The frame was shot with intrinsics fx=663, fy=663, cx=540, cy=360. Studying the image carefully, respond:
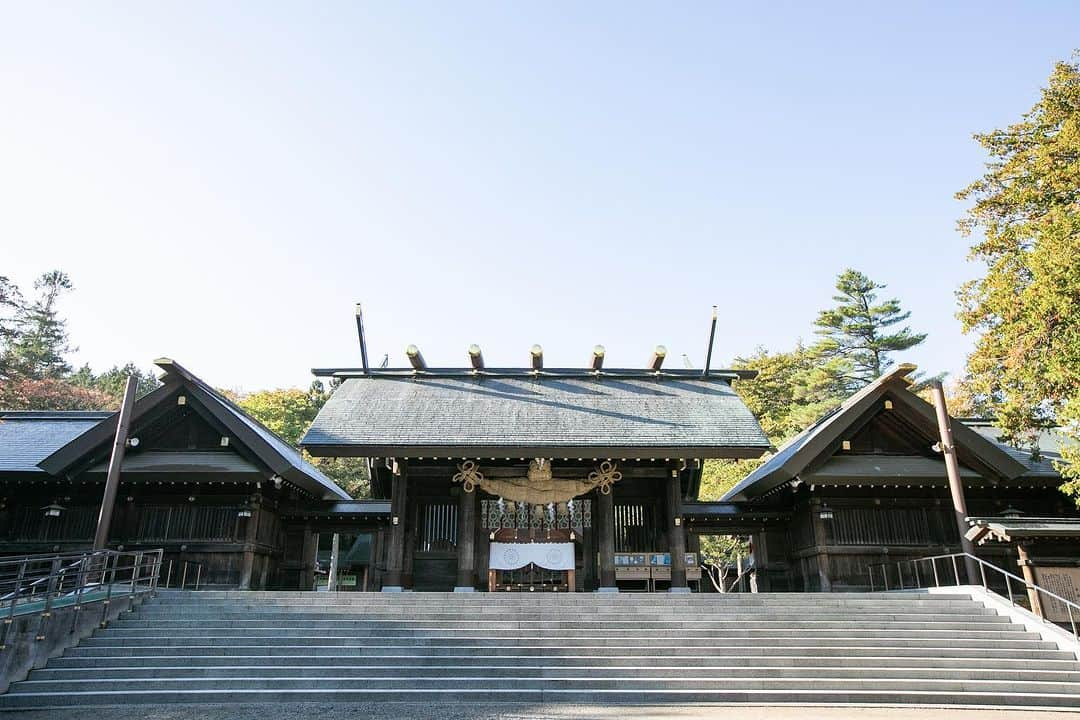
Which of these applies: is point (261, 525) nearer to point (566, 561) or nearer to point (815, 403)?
point (566, 561)

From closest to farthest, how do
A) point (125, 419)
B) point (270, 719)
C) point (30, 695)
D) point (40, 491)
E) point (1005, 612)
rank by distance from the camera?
point (270, 719), point (30, 695), point (1005, 612), point (125, 419), point (40, 491)

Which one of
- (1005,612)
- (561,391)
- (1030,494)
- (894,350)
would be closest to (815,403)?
(894,350)

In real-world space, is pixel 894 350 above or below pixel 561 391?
above

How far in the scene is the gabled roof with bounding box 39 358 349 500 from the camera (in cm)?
1502

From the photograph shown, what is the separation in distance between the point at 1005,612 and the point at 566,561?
28.3ft

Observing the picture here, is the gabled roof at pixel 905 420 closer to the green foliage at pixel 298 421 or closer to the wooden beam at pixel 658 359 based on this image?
the wooden beam at pixel 658 359

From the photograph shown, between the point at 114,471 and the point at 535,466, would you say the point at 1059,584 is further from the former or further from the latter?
the point at 114,471

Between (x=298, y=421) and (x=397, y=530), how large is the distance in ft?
94.3

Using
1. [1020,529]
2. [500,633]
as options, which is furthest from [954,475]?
[500,633]

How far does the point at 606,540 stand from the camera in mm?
15484

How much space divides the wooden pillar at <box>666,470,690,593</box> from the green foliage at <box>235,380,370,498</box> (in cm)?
2592

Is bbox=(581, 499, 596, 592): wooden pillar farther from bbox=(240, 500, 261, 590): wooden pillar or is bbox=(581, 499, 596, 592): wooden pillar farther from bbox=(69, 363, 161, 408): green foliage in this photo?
bbox=(69, 363, 161, 408): green foliage

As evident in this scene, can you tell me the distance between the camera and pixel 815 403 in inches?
1490

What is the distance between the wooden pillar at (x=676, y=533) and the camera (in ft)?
49.4
